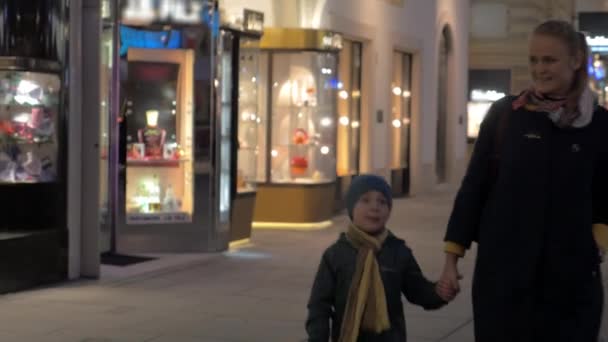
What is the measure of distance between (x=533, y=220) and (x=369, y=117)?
58.5ft

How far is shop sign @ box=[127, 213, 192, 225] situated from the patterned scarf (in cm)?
953

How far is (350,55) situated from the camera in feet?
70.8

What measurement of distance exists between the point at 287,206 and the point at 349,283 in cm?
1243

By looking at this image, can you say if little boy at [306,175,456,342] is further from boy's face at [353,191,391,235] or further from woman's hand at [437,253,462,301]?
woman's hand at [437,253,462,301]

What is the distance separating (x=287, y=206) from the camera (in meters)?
17.6

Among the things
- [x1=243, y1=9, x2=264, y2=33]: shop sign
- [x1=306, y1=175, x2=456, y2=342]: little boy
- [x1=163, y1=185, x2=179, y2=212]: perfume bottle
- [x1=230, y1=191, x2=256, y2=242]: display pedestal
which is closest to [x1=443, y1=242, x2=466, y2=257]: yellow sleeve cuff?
[x1=306, y1=175, x2=456, y2=342]: little boy

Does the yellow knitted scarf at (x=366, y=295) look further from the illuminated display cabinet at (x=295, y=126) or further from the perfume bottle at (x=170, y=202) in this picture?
the illuminated display cabinet at (x=295, y=126)

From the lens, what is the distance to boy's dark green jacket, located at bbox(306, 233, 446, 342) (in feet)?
17.0

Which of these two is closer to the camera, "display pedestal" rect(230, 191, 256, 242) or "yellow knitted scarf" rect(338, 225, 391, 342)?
"yellow knitted scarf" rect(338, 225, 391, 342)

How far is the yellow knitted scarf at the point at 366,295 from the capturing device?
5.16 m

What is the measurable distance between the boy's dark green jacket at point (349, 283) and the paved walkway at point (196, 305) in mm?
3615

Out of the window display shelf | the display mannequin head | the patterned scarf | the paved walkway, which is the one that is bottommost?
the paved walkway

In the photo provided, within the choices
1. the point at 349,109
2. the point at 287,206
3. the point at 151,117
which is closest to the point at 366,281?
the point at 151,117

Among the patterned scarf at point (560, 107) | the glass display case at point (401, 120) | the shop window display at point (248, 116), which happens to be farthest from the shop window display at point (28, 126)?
the glass display case at point (401, 120)
